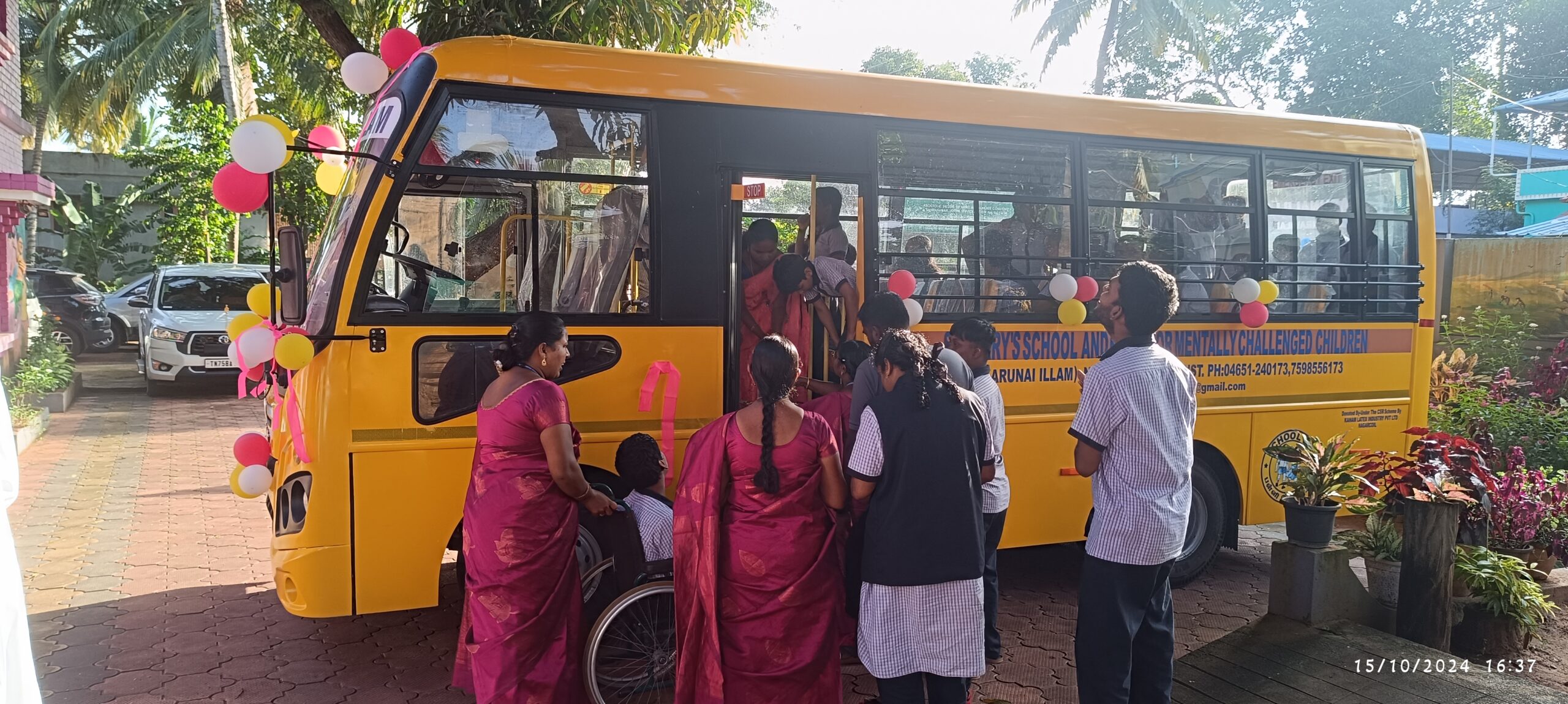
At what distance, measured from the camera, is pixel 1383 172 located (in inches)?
250

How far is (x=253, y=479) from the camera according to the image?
4.54 metres

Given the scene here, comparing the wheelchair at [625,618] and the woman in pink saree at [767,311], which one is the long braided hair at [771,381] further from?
the woman in pink saree at [767,311]

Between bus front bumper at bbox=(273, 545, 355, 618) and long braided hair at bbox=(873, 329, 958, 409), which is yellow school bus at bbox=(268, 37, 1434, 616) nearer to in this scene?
bus front bumper at bbox=(273, 545, 355, 618)

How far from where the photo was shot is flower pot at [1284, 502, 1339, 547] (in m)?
4.69

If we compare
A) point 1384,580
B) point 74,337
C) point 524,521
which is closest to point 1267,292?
point 1384,580

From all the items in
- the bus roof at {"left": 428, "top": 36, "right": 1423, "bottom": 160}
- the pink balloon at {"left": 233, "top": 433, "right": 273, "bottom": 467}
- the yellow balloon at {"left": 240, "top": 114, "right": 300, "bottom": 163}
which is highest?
the bus roof at {"left": 428, "top": 36, "right": 1423, "bottom": 160}

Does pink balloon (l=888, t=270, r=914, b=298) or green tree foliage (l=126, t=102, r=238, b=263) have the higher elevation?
green tree foliage (l=126, t=102, r=238, b=263)

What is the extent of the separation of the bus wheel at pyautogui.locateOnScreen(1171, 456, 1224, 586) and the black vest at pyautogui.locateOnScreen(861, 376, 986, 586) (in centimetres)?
311

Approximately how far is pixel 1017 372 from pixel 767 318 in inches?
53.6

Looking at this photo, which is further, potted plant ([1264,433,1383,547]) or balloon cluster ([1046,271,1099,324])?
balloon cluster ([1046,271,1099,324])

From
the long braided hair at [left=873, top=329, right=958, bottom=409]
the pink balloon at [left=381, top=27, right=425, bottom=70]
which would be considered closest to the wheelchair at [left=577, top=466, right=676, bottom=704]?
the long braided hair at [left=873, top=329, right=958, bottom=409]

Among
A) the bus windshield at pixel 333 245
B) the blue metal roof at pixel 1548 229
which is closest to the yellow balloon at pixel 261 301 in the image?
the bus windshield at pixel 333 245

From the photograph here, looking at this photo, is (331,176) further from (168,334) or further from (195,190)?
(195,190)

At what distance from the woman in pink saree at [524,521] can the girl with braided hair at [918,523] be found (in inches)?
45.9
